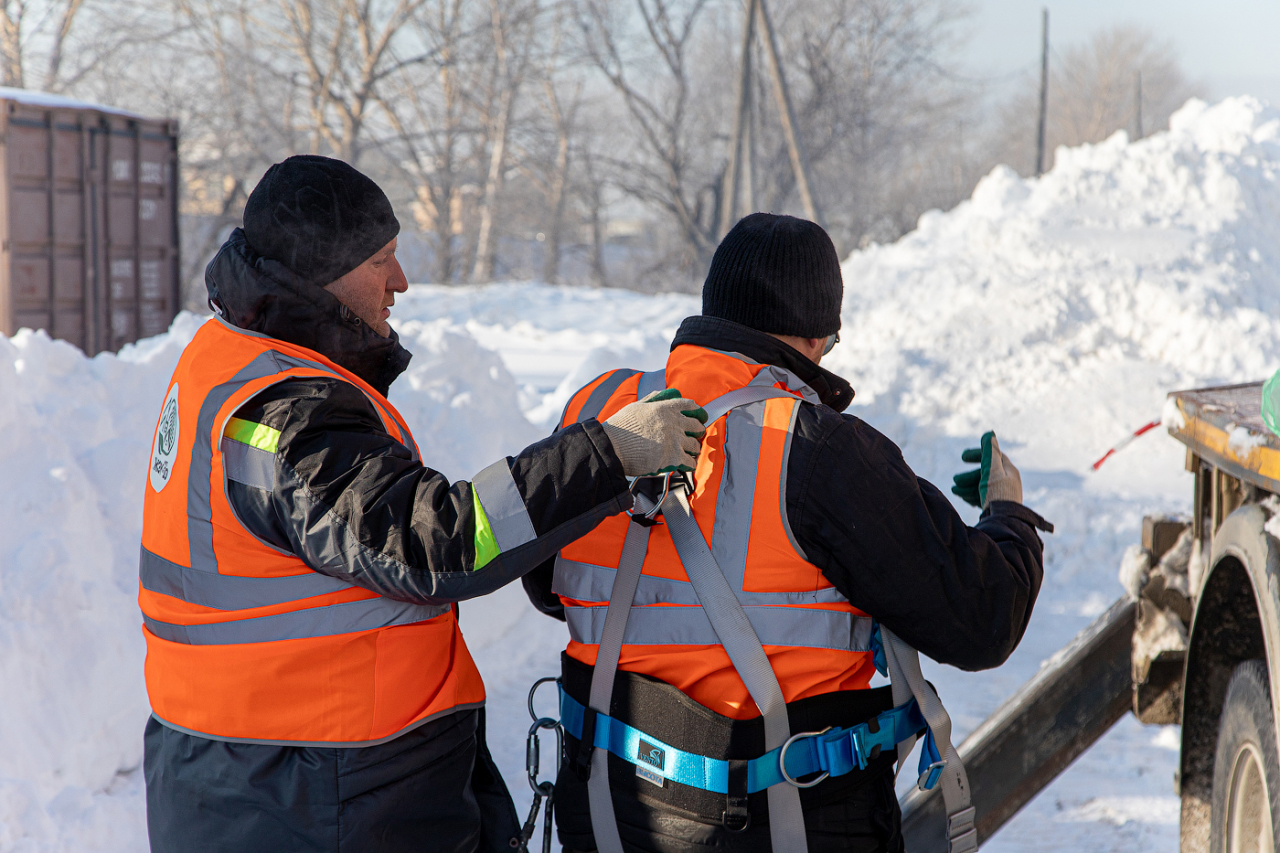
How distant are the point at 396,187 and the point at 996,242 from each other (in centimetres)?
2235

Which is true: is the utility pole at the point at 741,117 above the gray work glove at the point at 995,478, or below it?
above

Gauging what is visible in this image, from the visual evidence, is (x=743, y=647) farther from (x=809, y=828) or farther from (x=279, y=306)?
(x=279, y=306)

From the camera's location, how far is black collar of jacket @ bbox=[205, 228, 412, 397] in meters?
1.79

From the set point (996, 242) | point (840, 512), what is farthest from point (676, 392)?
point (996, 242)

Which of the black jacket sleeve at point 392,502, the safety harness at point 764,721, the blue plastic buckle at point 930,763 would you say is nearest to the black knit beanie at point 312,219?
the black jacket sleeve at point 392,502

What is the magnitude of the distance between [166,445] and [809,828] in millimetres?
1296

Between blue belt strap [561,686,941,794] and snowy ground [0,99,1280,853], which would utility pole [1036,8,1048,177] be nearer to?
snowy ground [0,99,1280,853]

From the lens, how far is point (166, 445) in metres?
1.80

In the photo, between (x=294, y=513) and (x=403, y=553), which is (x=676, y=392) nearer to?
(x=403, y=553)

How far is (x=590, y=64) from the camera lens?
25.9 meters

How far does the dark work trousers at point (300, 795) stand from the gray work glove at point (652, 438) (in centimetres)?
63

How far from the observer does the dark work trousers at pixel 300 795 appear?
1.71m

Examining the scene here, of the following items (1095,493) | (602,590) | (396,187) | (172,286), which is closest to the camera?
(602,590)

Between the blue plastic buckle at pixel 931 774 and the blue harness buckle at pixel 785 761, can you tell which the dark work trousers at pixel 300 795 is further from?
the blue plastic buckle at pixel 931 774
